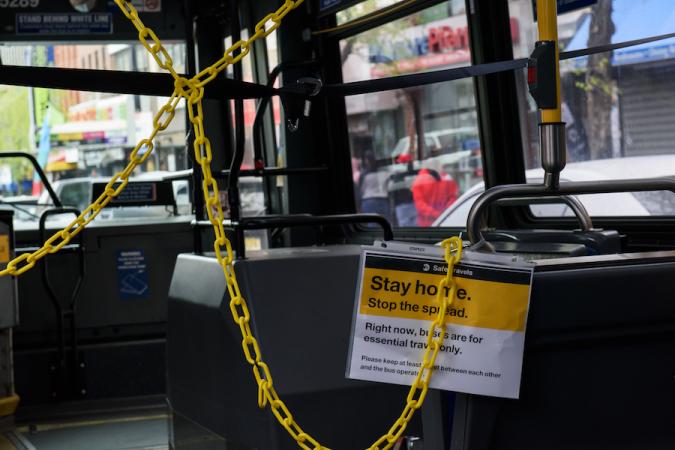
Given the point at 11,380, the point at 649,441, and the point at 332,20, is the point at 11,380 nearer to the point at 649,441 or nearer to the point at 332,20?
the point at 332,20

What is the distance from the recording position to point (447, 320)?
5.38 feet

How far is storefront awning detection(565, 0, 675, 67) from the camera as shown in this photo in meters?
3.80

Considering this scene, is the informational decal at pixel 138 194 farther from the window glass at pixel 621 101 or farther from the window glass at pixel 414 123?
the window glass at pixel 621 101

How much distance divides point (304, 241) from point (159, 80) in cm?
498

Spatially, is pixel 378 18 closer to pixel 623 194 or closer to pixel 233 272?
pixel 623 194

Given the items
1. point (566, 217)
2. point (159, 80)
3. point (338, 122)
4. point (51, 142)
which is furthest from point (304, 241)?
point (159, 80)

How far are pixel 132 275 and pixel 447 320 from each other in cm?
543

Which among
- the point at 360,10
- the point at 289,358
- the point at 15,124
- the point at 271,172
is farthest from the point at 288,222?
the point at 15,124

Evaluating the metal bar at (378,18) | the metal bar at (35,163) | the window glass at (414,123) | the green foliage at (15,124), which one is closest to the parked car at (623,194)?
the window glass at (414,123)

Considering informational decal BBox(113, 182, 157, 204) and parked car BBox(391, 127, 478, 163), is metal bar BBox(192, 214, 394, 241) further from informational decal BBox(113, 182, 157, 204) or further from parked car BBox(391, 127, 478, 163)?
informational decal BBox(113, 182, 157, 204)

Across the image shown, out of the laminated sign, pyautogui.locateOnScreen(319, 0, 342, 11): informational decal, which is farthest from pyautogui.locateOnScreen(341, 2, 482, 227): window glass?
the laminated sign

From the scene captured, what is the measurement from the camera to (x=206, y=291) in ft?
10.4

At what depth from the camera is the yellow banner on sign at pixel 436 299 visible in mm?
1631

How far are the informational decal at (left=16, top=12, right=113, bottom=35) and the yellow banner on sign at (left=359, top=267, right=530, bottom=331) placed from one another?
5.64m
